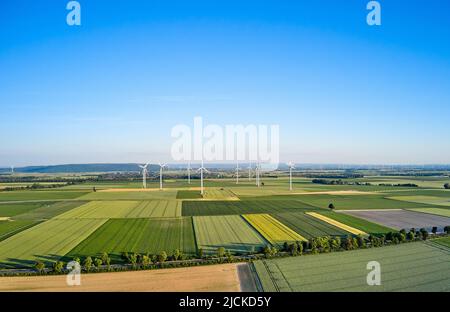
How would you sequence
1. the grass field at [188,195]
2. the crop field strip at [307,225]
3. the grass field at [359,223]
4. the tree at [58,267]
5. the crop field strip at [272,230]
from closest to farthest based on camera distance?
the tree at [58,267] < the crop field strip at [272,230] < the crop field strip at [307,225] < the grass field at [359,223] < the grass field at [188,195]

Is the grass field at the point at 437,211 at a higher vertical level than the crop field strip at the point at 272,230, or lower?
lower

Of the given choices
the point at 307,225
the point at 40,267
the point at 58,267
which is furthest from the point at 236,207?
the point at 40,267

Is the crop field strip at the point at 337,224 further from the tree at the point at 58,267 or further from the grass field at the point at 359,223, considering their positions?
the tree at the point at 58,267

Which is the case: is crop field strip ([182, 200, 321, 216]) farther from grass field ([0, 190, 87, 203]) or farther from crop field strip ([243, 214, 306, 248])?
grass field ([0, 190, 87, 203])

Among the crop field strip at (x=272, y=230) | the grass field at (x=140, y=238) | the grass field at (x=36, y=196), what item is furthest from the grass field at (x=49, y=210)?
the crop field strip at (x=272, y=230)

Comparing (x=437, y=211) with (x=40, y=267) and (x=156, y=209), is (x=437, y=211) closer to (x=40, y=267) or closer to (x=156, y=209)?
(x=156, y=209)

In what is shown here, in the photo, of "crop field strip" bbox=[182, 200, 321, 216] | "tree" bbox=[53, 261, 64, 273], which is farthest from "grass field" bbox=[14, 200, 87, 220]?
"tree" bbox=[53, 261, 64, 273]
